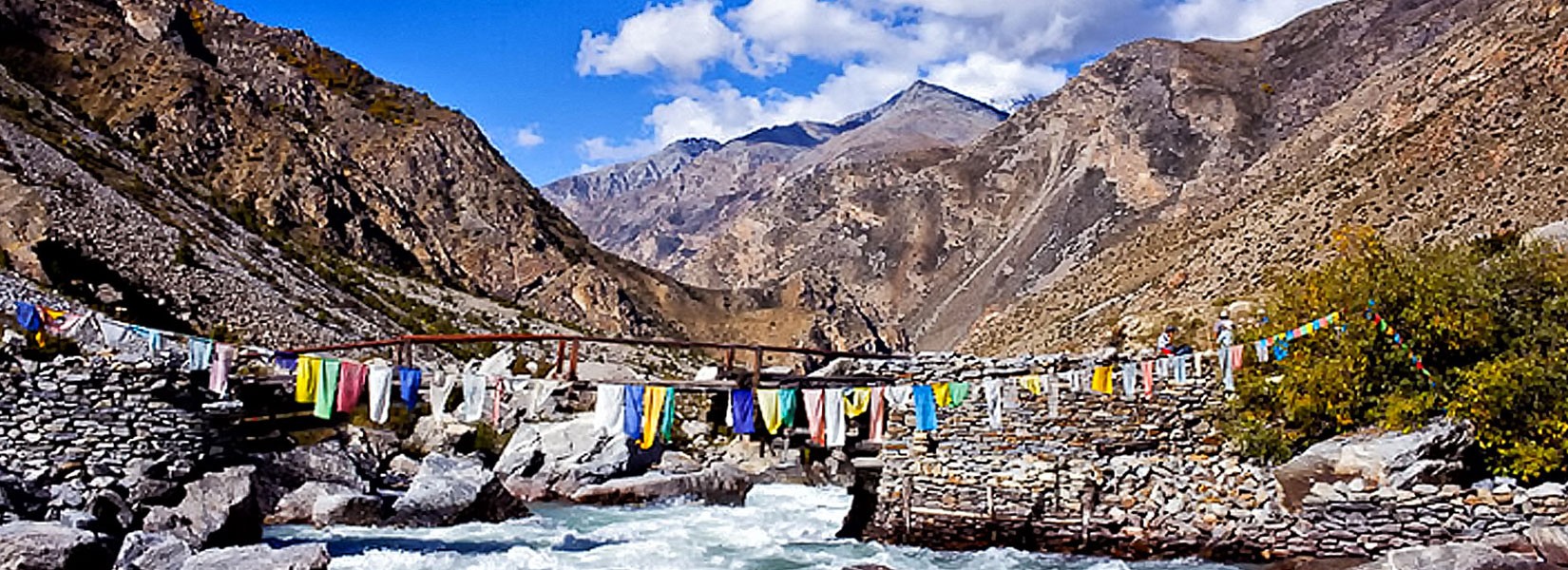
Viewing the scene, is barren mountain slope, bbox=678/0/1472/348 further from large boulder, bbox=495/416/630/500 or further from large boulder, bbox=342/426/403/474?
large boulder, bbox=342/426/403/474

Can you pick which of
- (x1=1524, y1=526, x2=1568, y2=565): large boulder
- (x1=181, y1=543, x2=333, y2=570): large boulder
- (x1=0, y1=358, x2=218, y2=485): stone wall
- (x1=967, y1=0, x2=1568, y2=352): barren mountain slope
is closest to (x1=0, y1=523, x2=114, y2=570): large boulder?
(x1=181, y1=543, x2=333, y2=570): large boulder

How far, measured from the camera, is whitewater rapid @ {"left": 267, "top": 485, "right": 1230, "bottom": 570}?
17938mm

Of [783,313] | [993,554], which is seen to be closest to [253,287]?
[993,554]

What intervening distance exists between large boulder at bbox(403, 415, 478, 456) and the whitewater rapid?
5780mm

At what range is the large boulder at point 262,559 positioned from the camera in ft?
45.9

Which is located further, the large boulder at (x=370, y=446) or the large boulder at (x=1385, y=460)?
the large boulder at (x=370, y=446)

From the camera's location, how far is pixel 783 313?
9281 cm

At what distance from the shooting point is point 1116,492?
18172 millimetres

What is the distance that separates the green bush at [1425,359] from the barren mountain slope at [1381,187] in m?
25.1

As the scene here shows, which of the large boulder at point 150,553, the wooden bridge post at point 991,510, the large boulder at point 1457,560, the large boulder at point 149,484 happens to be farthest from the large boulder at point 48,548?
the large boulder at point 1457,560

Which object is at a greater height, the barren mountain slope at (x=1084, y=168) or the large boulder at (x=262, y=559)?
the barren mountain slope at (x=1084, y=168)

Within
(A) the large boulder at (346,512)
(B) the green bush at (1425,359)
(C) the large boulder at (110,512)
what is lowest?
(A) the large boulder at (346,512)

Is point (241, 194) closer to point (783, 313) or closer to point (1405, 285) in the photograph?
point (783, 313)

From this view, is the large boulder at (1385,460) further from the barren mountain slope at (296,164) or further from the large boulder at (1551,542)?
the barren mountain slope at (296,164)
